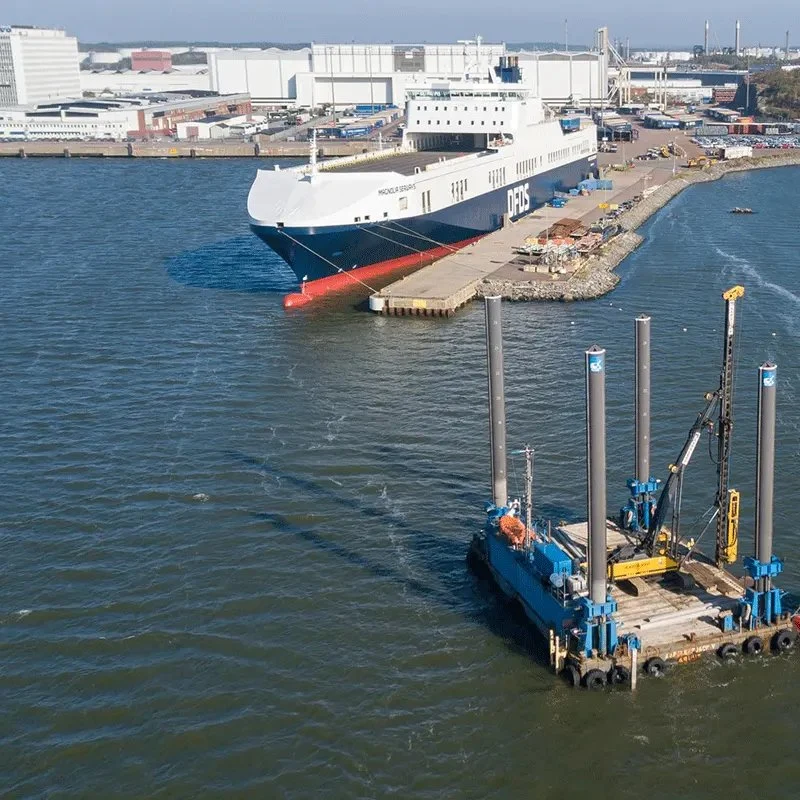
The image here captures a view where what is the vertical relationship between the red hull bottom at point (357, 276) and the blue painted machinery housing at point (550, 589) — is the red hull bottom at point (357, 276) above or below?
above

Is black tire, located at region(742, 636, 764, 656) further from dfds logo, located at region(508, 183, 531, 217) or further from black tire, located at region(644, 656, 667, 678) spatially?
dfds logo, located at region(508, 183, 531, 217)

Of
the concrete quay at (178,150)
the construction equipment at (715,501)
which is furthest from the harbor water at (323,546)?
the concrete quay at (178,150)

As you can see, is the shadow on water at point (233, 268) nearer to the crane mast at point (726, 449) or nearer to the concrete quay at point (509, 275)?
the concrete quay at point (509, 275)

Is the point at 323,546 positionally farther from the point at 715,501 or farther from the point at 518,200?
the point at 518,200

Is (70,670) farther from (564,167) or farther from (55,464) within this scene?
(564,167)

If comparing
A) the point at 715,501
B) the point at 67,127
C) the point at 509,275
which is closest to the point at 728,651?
the point at 715,501
